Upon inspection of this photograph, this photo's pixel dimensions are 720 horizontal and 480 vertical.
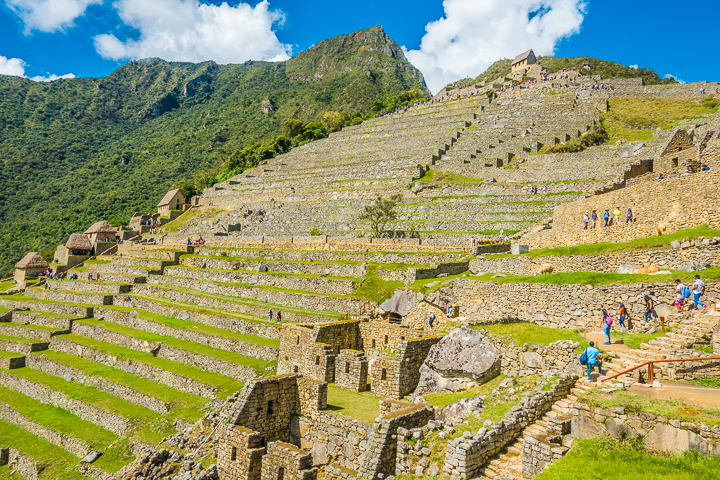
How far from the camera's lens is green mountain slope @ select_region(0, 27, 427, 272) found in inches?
2808

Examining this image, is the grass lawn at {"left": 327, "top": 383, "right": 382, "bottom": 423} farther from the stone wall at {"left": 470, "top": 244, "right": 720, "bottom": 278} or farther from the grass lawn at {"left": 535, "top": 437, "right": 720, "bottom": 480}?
the stone wall at {"left": 470, "top": 244, "right": 720, "bottom": 278}

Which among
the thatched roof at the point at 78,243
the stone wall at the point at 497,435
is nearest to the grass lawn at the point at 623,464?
the stone wall at the point at 497,435

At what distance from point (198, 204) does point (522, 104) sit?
4352 cm

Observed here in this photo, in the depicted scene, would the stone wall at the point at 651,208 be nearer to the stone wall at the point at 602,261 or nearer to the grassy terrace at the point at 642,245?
the grassy terrace at the point at 642,245

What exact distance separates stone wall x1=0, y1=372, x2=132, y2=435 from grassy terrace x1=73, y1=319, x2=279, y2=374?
3.75 m

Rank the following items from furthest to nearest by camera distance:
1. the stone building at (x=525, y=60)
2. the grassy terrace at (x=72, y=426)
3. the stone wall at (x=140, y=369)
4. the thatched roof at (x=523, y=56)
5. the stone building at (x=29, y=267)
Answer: the thatched roof at (x=523, y=56), the stone building at (x=525, y=60), the stone building at (x=29, y=267), the stone wall at (x=140, y=369), the grassy terrace at (x=72, y=426)

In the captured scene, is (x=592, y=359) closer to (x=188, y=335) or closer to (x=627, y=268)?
(x=627, y=268)

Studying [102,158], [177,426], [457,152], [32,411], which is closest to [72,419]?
[32,411]

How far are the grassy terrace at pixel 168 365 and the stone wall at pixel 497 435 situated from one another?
1010 cm

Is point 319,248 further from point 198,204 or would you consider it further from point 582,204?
point 198,204

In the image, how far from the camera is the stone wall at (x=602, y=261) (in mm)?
10711

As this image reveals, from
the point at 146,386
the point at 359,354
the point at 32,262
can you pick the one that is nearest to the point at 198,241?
the point at 32,262

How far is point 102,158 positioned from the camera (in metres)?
91.3

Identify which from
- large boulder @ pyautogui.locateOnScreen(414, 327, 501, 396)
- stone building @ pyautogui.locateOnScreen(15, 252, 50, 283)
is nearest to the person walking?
large boulder @ pyautogui.locateOnScreen(414, 327, 501, 396)
